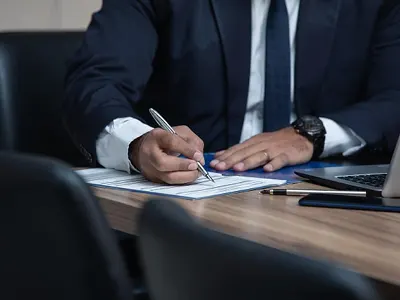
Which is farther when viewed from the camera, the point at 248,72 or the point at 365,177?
the point at 248,72

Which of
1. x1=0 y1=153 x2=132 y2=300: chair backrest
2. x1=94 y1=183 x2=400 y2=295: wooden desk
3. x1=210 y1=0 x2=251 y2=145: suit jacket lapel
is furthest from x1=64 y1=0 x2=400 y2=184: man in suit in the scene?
x1=0 y1=153 x2=132 y2=300: chair backrest

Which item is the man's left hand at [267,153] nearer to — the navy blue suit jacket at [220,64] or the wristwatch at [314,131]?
the wristwatch at [314,131]

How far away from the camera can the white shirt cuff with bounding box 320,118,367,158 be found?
1.56m

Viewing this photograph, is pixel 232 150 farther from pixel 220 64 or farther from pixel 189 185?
pixel 220 64

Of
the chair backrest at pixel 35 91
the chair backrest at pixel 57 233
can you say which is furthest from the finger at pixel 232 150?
the chair backrest at pixel 57 233

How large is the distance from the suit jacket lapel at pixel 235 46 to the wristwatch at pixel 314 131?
20cm

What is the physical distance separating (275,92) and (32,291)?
1.08 meters

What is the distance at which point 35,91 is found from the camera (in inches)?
71.9

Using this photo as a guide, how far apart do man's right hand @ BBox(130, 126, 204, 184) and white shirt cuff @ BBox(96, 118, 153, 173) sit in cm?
2

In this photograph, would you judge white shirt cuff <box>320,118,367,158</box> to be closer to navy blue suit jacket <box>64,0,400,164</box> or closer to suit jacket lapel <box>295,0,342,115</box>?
navy blue suit jacket <box>64,0,400,164</box>

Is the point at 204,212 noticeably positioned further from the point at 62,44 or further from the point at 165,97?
the point at 62,44

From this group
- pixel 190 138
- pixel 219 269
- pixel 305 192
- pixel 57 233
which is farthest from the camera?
pixel 190 138

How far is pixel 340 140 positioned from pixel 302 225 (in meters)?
0.69

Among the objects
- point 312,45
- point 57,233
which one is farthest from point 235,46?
point 57,233
